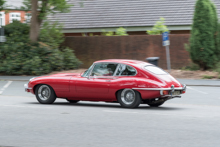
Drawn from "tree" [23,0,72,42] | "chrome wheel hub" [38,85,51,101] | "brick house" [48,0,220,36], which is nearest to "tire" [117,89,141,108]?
"chrome wheel hub" [38,85,51,101]

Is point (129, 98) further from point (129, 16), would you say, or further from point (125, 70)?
point (129, 16)

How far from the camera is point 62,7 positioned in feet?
81.0

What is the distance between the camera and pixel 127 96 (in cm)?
1059

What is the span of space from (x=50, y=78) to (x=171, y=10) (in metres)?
20.2

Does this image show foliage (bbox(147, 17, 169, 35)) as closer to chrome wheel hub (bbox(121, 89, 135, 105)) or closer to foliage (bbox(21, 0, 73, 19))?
foliage (bbox(21, 0, 73, 19))

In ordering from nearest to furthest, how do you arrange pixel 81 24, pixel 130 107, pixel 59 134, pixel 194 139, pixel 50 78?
pixel 194 139 < pixel 59 134 < pixel 130 107 < pixel 50 78 < pixel 81 24

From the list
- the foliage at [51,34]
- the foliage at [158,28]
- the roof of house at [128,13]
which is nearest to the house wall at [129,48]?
the foliage at [51,34]

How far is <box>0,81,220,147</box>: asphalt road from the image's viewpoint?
21.7ft

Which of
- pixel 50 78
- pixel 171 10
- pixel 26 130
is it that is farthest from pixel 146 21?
pixel 26 130

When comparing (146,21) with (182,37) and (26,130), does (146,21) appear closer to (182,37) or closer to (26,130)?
(182,37)

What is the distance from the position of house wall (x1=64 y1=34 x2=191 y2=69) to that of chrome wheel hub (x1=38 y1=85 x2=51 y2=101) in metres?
14.5

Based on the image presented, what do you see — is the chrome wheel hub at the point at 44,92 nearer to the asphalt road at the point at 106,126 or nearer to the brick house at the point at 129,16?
the asphalt road at the point at 106,126

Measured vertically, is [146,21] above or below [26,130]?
above

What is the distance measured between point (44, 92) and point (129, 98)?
8.62 feet
